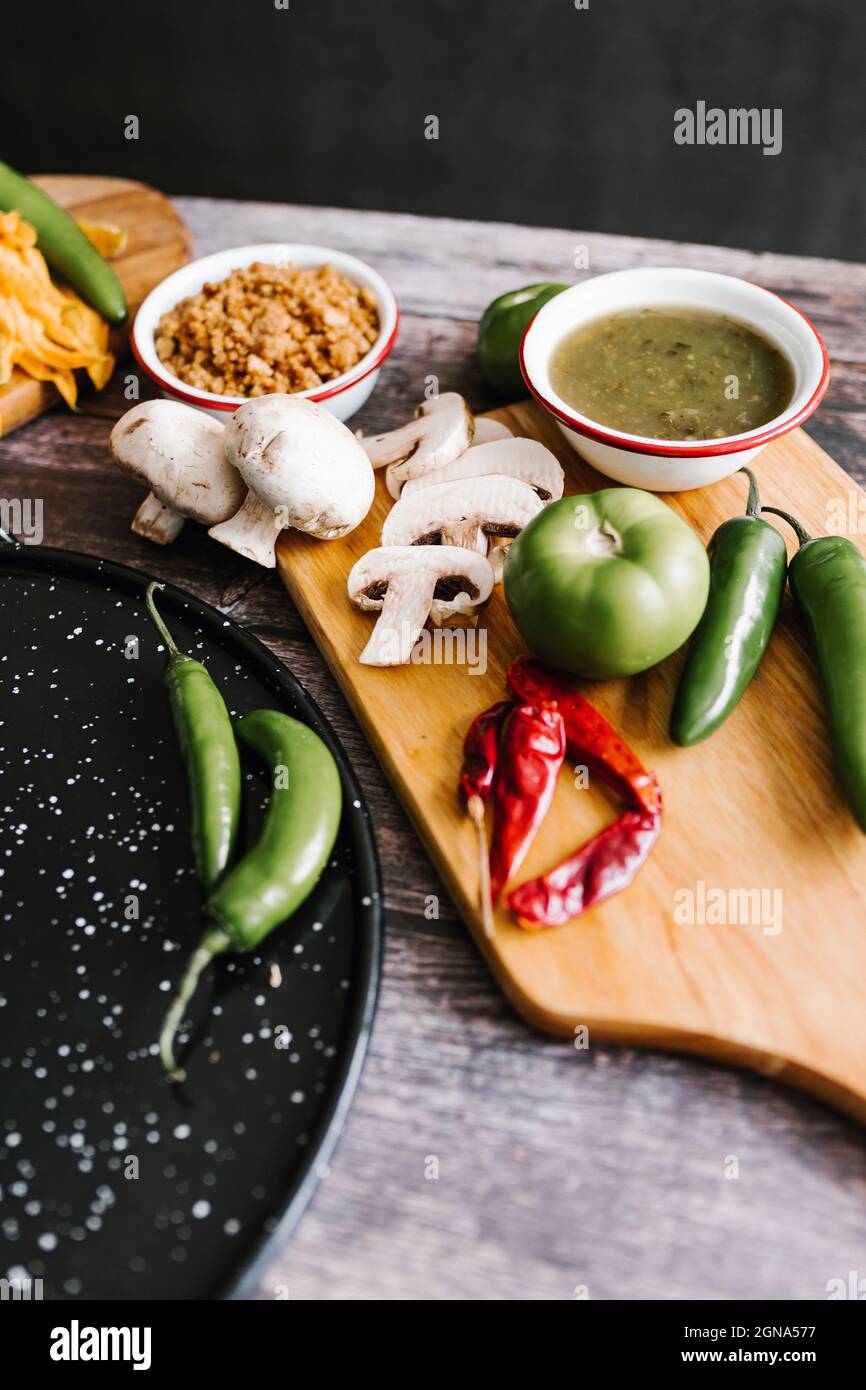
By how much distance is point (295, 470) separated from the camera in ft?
5.26

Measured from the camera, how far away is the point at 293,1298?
3.56ft

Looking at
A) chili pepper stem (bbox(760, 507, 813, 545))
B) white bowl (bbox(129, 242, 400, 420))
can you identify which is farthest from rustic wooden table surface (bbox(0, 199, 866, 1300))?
white bowl (bbox(129, 242, 400, 420))

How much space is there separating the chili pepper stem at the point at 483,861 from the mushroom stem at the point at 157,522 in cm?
82

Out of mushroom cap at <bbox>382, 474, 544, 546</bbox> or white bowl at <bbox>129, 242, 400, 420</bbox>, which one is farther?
white bowl at <bbox>129, 242, 400, 420</bbox>

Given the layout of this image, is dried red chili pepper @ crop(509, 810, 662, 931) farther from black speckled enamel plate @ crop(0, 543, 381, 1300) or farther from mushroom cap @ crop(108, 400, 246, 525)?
mushroom cap @ crop(108, 400, 246, 525)

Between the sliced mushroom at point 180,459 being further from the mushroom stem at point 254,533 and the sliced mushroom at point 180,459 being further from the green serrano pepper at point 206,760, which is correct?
the green serrano pepper at point 206,760

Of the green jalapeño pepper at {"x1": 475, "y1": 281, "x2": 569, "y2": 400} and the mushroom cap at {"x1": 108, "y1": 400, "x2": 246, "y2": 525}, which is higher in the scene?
the green jalapeño pepper at {"x1": 475, "y1": 281, "x2": 569, "y2": 400}

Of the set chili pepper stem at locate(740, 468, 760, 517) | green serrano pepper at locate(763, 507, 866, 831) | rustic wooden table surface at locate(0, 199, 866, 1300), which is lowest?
rustic wooden table surface at locate(0, 199, 866, 1300)

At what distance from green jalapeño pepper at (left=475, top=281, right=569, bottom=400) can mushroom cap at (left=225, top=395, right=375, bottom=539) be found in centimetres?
48

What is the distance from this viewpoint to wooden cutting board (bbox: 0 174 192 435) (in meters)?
2.17

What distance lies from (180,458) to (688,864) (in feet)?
3.46

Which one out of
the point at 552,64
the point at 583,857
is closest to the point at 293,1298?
the point at 583,857

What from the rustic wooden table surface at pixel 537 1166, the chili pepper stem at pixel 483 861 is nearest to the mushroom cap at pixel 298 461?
the rustic wooden table surface at pixel 537 1166

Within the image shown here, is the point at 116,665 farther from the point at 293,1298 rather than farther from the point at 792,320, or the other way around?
the point at 792,320
